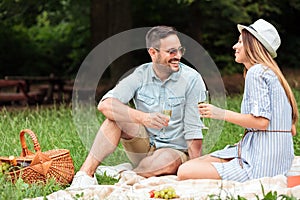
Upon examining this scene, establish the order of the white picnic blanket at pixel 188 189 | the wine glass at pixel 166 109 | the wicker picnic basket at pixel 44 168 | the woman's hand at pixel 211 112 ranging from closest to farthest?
the white picnic blanket at pixel 188 189, the woman's hand at pixel 211 112, the wicker picnic basket at pixel 44 168, the wine glass at pixel 166 109

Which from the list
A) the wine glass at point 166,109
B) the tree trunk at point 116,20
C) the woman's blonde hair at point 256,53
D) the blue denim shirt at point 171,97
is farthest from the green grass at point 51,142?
the tree trunk at point 116,20

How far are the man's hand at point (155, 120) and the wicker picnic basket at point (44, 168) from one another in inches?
25.0

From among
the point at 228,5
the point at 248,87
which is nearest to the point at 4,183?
the point at 248,87

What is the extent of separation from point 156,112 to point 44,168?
89 centimetres

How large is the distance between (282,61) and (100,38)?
16.2 feet

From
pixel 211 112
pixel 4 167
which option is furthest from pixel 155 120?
pixel 4 167

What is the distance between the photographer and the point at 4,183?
412cm

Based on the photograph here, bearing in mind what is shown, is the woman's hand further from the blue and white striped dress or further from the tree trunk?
the tree trunk

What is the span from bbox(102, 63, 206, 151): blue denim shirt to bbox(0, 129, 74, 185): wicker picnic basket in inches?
22.8

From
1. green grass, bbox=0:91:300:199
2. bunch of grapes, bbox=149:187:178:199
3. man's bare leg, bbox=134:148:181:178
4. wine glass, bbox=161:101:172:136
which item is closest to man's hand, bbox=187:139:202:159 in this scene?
man's bare leg, bbox=134:148:181:178

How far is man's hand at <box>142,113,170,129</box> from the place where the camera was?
436cm

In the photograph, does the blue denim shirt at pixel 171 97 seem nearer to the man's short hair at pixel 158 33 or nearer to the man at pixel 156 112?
the man at pixel 156 112

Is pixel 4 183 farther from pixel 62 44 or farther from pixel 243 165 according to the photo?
pixel 62 44

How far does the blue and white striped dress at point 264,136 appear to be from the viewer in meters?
4.02
